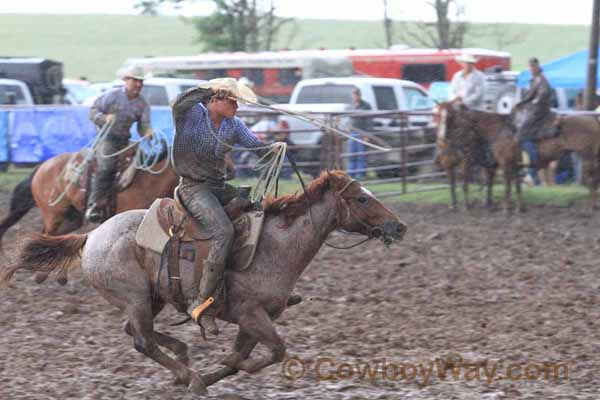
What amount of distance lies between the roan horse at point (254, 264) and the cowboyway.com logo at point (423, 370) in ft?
1.80

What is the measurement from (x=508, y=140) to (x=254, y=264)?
32.0ft

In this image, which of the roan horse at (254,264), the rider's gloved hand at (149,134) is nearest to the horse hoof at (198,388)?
the roan horse at (254,264)

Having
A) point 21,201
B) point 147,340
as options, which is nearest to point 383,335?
point 147,340

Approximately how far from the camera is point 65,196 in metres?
10.4

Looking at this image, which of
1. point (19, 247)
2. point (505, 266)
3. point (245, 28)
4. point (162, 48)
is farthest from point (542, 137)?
point (162, 48)

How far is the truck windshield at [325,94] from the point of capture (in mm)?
19547

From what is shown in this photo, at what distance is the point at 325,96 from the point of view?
19750mm

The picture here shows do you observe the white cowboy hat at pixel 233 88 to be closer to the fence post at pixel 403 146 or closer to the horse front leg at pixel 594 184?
the horse front leg at pixel 594 184

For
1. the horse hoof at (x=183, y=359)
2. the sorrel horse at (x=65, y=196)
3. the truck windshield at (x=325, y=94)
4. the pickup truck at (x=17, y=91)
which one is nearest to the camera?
the horse hoof at (x=183, y=359)

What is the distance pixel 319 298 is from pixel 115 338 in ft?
6.71

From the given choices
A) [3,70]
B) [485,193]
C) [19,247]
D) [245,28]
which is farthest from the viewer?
[245,28]

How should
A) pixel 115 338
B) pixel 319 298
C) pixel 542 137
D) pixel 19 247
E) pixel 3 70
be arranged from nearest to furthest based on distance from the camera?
pixel 19 247 < pixel 115 338 < pixel 319 298 < pixel 542 137 < pixel 3 70

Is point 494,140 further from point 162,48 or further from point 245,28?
point 162,48

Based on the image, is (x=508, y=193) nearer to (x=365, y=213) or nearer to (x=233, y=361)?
(x=365, y=213)
